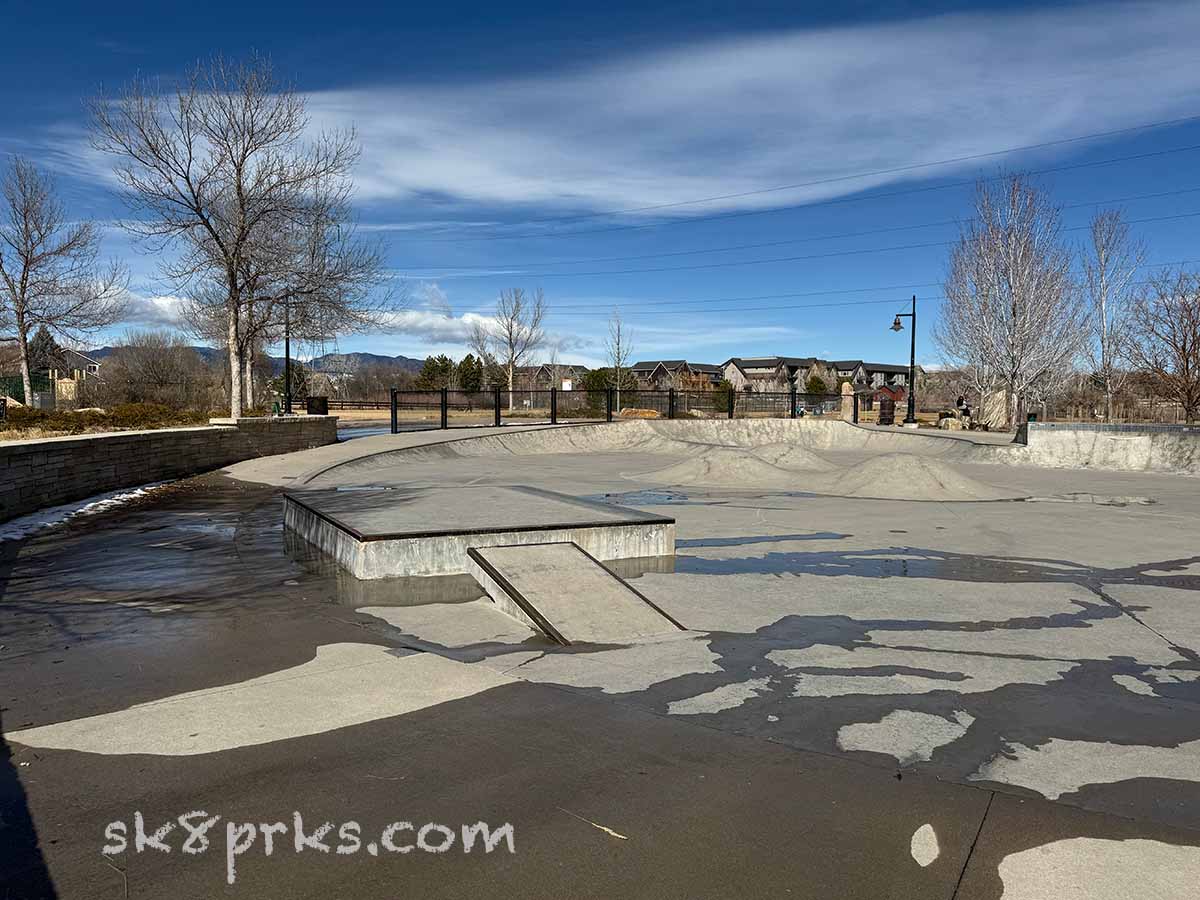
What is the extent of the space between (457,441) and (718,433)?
1205 centimetres

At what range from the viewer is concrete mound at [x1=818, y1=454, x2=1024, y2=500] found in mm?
14812

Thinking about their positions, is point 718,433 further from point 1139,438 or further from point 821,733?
point 821,733

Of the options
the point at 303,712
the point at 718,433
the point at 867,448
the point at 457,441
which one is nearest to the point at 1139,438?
the point at 867,448

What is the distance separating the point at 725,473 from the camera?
16984 millimetres

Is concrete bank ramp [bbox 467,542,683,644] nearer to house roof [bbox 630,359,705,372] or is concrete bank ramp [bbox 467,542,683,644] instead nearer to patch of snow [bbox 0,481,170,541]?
patch of snow [bbox 0,481,170,541]

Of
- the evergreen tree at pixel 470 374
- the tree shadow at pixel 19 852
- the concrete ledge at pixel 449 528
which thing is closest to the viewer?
the tree shadow at pixel 19 852

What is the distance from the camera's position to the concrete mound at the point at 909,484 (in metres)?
14.8

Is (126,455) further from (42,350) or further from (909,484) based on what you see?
(42,350)

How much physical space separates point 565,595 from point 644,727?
2.32 meters

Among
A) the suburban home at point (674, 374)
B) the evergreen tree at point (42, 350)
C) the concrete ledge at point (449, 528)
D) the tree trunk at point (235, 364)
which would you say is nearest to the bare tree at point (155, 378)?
the evergreen tree at point (42, 350)

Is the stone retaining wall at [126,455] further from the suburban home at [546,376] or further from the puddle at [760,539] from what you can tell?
the suburban home at [546,376]

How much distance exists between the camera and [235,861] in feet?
9.46

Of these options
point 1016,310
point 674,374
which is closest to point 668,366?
point 674,374

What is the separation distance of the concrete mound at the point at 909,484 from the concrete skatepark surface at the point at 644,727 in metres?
5.97
